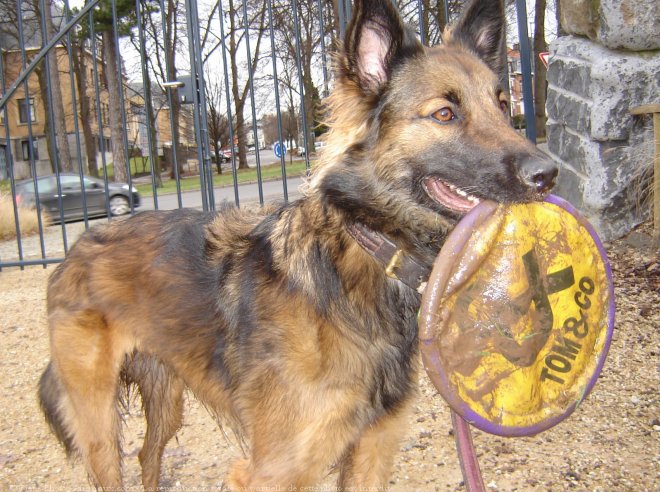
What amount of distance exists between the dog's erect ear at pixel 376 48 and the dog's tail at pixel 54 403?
7.01 ft

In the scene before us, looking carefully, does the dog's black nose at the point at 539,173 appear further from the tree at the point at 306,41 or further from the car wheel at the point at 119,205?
the car wheel at the point at 119,205

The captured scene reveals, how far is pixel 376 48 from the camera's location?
2.58 meters

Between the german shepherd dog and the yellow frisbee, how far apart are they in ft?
0.62

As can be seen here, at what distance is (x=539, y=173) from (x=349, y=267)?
2.68 feet

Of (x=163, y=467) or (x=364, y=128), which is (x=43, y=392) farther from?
(x=364, y=128)

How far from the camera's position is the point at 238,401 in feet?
8.62

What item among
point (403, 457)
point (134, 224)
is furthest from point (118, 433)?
point (403, 457)

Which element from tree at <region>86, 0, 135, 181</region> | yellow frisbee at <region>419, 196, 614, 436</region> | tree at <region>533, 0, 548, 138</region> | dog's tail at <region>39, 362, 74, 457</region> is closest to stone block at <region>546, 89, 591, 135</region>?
yellow frisbee at <region>419, 196, 614, 436</region>

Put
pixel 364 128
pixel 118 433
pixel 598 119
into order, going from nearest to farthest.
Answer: pixel 364 128
pixel 118 433
pixel 598 119

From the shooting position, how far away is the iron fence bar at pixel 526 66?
5258 mm

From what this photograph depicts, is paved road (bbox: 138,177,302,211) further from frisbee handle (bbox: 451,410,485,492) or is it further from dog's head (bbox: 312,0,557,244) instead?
frisbee handle (bbox: 451,410,485,492)

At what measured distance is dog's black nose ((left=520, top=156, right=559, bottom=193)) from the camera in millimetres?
2094

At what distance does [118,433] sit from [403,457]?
1625 mm

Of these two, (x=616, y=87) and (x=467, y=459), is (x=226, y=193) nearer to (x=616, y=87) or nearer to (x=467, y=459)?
(x=616, y=87)
